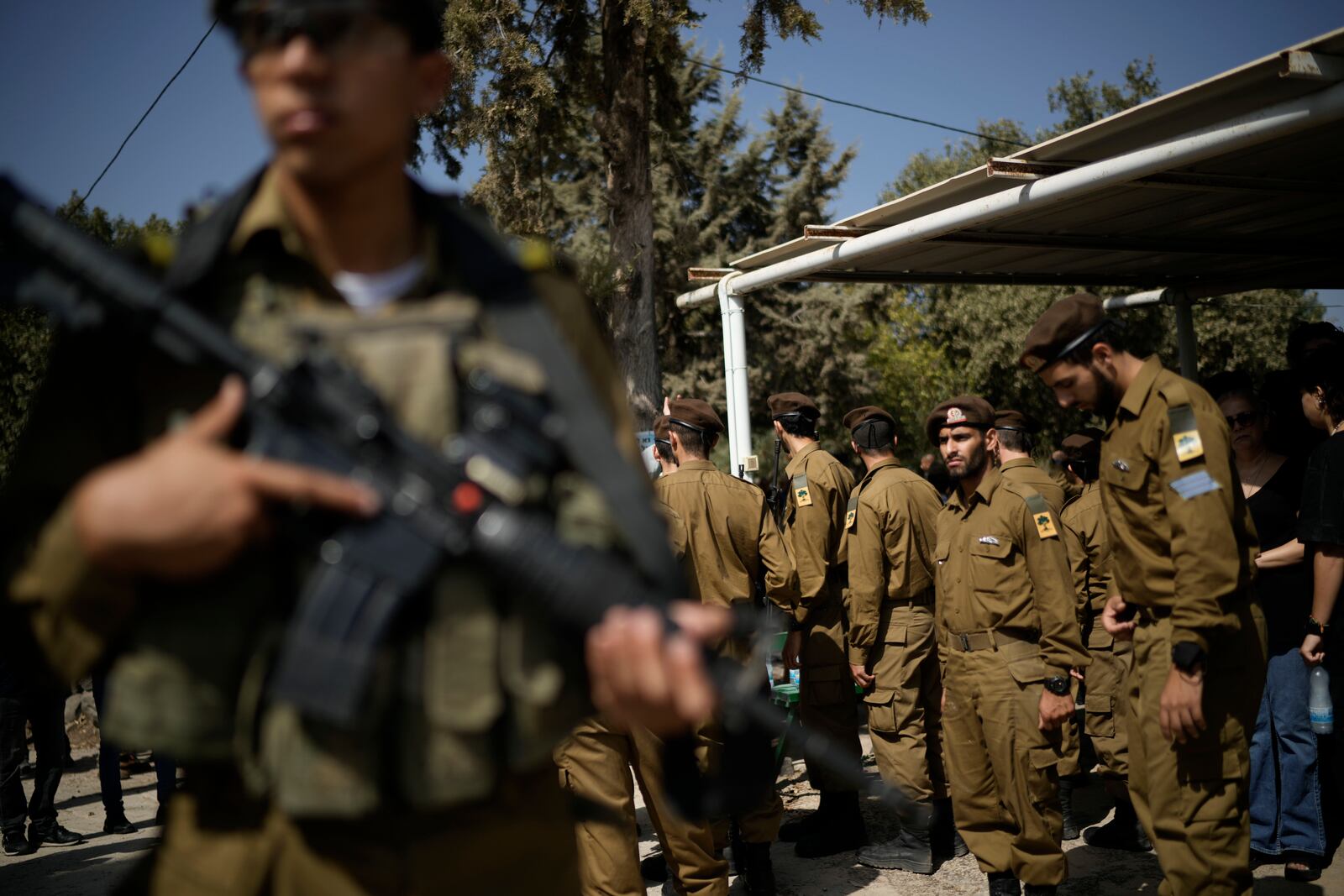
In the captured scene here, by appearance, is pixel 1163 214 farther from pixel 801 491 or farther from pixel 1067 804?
pixel 1067 804

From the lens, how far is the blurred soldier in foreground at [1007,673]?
15.1ft

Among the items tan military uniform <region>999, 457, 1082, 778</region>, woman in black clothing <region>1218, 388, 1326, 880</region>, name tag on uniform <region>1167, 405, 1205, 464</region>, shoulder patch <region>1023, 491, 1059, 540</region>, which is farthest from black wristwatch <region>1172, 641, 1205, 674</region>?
tan military uniform <region>999, 457, 1082, 778</region>

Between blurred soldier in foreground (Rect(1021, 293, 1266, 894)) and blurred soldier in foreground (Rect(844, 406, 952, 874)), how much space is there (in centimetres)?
237

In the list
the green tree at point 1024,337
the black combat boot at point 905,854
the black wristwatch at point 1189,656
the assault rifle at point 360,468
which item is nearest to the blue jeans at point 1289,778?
the black combat boot at point 905,854

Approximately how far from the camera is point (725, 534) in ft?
19.0

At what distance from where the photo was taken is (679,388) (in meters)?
24.3

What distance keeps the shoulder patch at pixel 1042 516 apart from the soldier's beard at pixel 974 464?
26.2 inches

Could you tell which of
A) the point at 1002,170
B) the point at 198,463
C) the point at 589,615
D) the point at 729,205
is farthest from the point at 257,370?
the point at 729,205

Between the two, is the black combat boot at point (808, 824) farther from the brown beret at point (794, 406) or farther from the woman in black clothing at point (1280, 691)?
the brown beret at point (794, 406)

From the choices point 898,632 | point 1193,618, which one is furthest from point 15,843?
point 1193,618

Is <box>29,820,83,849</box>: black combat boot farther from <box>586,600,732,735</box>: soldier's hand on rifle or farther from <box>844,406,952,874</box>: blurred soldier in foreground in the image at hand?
<box>586,600,732,735</box>: soldier's hand on rifle

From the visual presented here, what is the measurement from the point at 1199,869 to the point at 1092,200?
172 inches

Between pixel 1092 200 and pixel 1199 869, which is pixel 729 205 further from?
pixel 1199 869

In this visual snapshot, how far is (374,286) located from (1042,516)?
4059 mm
